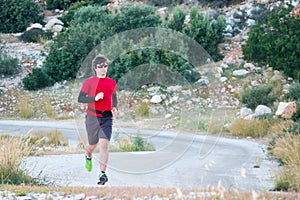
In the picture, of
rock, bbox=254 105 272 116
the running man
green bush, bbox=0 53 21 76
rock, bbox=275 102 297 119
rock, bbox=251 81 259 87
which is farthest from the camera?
green bush, bbox=0 53 21 76

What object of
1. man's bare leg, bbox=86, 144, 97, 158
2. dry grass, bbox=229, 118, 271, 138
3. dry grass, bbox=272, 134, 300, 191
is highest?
man's bare leg, bbox=86, 144, 97, 158

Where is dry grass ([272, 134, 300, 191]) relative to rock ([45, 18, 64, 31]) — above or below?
below

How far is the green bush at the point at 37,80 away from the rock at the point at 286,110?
781cm

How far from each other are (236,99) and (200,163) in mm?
7535

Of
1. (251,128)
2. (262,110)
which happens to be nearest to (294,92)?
(262,110)

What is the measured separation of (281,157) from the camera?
10.6 m

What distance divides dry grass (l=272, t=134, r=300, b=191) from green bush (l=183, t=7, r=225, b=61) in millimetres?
8990

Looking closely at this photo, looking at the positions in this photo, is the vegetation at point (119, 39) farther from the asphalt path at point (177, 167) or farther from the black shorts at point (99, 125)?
the black shorts at point (99, 125)

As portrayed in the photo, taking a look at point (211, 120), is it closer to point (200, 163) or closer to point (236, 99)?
point (236, 99)

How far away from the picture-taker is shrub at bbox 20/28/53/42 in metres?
24.2

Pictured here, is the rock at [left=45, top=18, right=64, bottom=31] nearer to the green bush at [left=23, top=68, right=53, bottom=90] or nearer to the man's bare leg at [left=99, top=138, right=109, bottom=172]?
the green bush at [left=23, top=68, right=53, bottom=90]

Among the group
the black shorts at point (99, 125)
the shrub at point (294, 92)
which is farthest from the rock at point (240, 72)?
the black shorts at point (99, 125)

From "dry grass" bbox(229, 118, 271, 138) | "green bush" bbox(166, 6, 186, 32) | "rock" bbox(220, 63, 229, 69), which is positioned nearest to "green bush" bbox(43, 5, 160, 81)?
"green bush" bbox(166, 6, 186, 32)

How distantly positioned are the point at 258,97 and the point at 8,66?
825 centimetres
